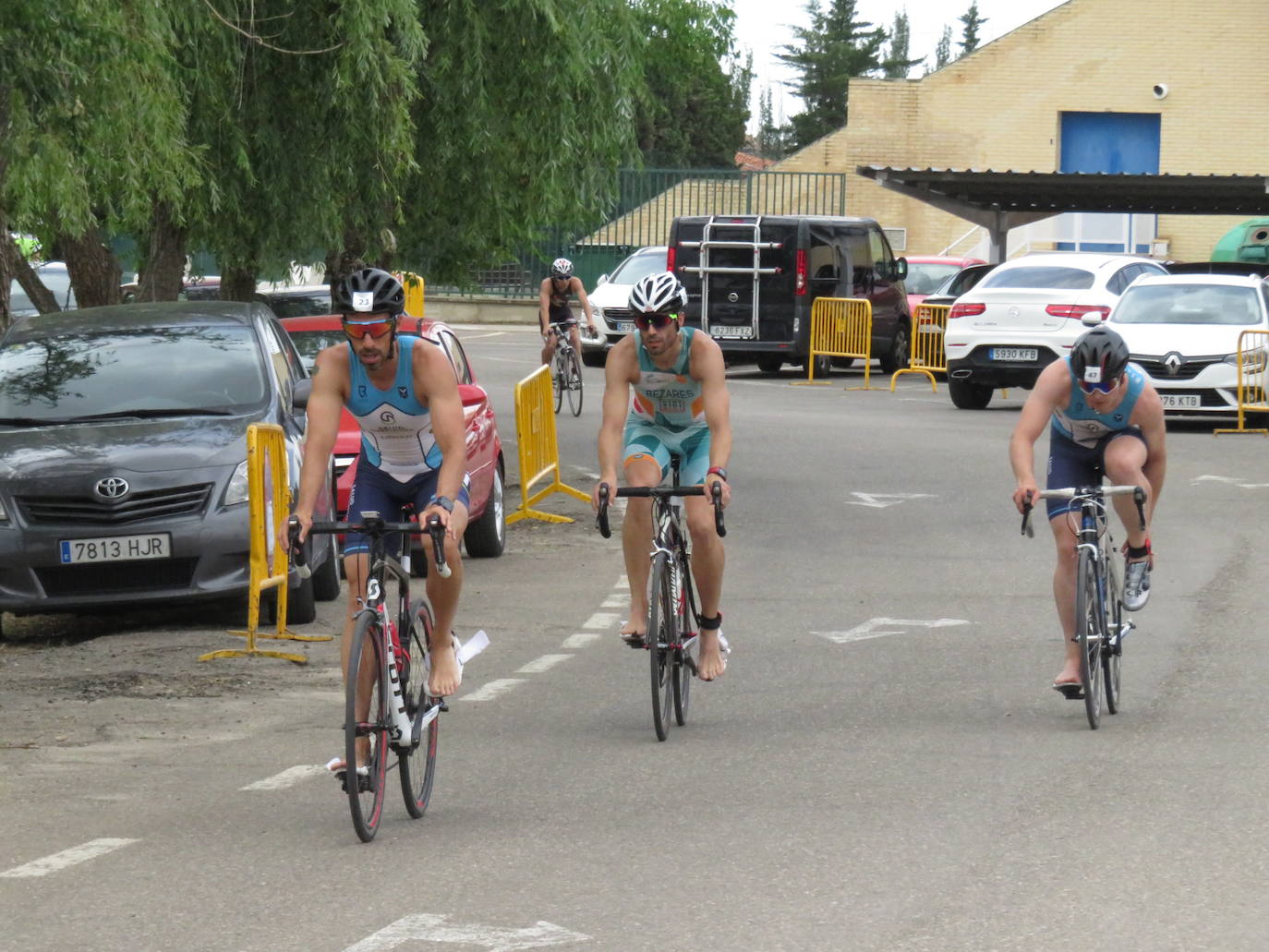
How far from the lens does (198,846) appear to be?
6934 mm

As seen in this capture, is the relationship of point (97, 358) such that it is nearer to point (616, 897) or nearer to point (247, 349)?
point (247, 349)

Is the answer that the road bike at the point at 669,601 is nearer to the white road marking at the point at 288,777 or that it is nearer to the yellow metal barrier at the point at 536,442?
the white road marking at the point at 288,777

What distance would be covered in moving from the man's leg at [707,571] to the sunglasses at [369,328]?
2221 mm

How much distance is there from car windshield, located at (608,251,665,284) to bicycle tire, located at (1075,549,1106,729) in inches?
1026

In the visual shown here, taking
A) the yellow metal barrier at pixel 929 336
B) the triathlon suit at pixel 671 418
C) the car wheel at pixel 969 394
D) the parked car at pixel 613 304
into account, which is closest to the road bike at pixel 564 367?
the car wheel at pixel 969 394

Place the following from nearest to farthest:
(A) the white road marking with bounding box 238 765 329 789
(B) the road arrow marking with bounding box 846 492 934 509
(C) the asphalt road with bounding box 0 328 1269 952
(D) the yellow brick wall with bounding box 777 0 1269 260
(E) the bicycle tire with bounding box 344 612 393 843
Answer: (C) the asphalt road with bounding box 0 328 1269 952 < (E) the bicycle tire with bounding box 344 612 393 843 < (A) the white road marking with bounding box 238 765 329 789 < (B) the road arrow marking with bounding box 846 492 934 509 < (D) the yellow brick wall with bounding box 777 0 1269 260

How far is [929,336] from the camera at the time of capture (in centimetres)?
3262

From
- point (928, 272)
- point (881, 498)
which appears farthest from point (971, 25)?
point (881, 498)

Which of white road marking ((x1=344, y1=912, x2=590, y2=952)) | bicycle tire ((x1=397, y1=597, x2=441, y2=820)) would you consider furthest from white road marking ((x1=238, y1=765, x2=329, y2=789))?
white road marking ((x1=344, y1=912, x2=590, y2=952))

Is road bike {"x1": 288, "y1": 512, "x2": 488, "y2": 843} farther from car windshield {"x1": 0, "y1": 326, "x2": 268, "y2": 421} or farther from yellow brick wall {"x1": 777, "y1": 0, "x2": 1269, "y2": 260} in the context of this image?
yellow brick wall {"x1": 777, "y1": 0, "x2": 1269, "y2": 260}

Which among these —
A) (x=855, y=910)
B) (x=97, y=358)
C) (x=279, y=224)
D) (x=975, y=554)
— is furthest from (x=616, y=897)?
(x=279, y=224)

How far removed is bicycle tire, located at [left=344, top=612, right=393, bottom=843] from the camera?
22.3 feet

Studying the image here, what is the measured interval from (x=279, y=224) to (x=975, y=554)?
6.01m

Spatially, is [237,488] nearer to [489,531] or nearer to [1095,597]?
[489,531]
